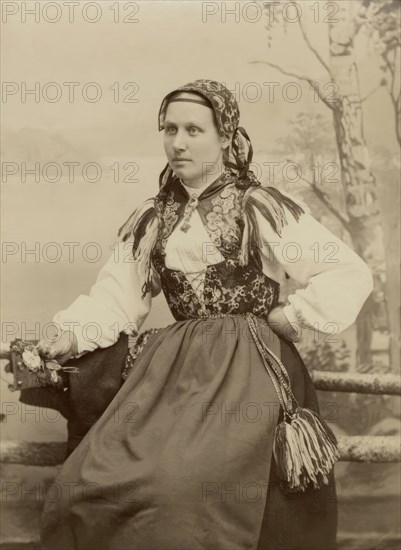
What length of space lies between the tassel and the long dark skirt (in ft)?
0.08

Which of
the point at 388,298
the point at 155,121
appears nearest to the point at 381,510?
the point at 388,298

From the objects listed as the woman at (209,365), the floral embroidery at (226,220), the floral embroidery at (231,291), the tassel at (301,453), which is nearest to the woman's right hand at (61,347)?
the woman at (209,365)

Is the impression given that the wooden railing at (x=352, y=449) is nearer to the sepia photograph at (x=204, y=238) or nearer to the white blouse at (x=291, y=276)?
the sepia photograph at (x=204, y=238)

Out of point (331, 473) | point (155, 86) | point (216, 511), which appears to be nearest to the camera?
point (216, 511)

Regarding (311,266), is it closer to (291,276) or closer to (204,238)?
(291,276)

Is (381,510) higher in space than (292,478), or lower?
lower

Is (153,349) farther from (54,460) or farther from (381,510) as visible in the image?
(381,510)

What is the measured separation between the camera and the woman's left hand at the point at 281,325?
78.1 inches

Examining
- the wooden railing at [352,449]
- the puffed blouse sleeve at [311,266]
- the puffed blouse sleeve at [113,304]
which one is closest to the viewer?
the puffed blouse sleeve at [311,266]

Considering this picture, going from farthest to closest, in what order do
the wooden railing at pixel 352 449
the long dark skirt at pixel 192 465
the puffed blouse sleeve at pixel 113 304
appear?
the wooden railing at pixel 352 449
the puffed blouse sleeve at pixel 113 304
the long dark skirt at pixel 192 465

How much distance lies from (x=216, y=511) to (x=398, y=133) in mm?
1140

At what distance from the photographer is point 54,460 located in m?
2.29

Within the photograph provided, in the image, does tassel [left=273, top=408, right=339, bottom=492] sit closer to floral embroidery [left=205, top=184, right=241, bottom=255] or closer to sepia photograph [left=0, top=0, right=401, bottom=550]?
sepia photograph [left=0, top=0, right=401, bottom=550]

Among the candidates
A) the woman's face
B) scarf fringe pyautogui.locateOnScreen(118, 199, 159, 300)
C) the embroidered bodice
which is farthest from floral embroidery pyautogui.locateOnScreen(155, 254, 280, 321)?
the woman's face
